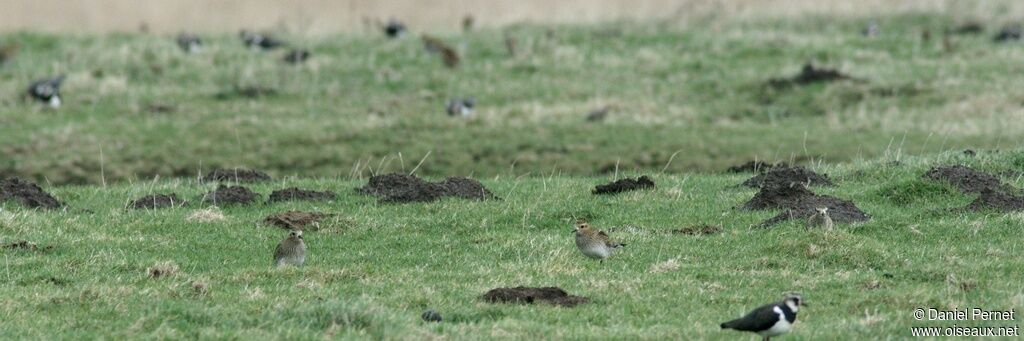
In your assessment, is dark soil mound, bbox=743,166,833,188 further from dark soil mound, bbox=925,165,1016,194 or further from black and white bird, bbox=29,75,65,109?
black and white bird, bbox=29,75,65,109

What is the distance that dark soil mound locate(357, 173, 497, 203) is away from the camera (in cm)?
2055

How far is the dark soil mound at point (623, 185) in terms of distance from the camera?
2120cm

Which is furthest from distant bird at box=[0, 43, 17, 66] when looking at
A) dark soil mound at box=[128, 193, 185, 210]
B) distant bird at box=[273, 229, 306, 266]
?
distant bird at box=[273, 229, 306, 266]

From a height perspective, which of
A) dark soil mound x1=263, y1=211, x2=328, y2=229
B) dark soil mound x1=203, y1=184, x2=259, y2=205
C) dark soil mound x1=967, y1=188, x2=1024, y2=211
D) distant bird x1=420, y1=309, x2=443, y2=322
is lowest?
dark soil mound x1=203, y1=184, x2=259, y2=205

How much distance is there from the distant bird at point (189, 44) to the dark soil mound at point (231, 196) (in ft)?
94.3

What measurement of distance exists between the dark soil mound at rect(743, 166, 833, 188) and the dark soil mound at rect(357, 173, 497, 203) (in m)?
4.28

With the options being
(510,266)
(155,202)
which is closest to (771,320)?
(510,266)

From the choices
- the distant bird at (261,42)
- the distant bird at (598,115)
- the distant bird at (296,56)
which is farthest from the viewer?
the distant bird at (261,42)

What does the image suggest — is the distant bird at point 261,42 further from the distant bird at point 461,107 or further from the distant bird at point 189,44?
the distant bird at point 461,107

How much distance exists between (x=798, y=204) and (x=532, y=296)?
6.40 meters

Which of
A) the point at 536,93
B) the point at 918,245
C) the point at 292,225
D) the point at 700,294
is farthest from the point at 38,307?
the point at 536,93

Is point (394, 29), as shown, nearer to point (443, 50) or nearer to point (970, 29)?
point (443, 50)

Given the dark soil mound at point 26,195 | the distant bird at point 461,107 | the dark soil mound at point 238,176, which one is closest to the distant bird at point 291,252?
the dark soil mound at point 26,195

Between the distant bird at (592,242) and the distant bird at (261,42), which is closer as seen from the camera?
the distant bird at (592,242)
